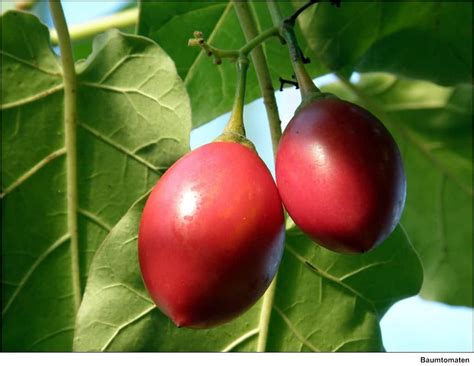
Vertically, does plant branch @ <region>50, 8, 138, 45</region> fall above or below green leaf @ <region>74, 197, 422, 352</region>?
above

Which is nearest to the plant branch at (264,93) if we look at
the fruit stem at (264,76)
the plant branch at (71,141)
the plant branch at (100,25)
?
the fruit stem at (264,76)

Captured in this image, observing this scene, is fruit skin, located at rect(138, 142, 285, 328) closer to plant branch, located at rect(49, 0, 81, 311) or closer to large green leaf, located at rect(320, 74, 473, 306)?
plant branch, located at rect(49, 0, 81, 311)

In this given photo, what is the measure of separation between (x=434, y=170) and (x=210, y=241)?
1057 mm

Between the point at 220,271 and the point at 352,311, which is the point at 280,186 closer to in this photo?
the point at 220,271

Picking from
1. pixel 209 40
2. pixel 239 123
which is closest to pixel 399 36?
pixel 209 40

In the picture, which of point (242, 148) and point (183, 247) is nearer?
point (183, 247)

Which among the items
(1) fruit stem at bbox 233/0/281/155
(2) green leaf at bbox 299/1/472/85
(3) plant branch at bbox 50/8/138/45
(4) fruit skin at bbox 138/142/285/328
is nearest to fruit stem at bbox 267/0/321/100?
(1) fruit stem at bbox 233/0/281/155

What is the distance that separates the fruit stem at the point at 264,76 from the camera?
1.32 metres

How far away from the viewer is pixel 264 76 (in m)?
1.37

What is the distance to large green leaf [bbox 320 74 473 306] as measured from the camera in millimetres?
1946

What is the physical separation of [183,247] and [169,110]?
47cm

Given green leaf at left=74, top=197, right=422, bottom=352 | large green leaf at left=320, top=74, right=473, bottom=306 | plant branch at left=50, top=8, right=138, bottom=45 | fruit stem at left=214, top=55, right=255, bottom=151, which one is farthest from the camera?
large green leaf at left=320, top=74, right=473, bottom=306

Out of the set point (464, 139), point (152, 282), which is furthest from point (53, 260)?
point (464, 139)

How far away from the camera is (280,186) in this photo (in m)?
1.14
